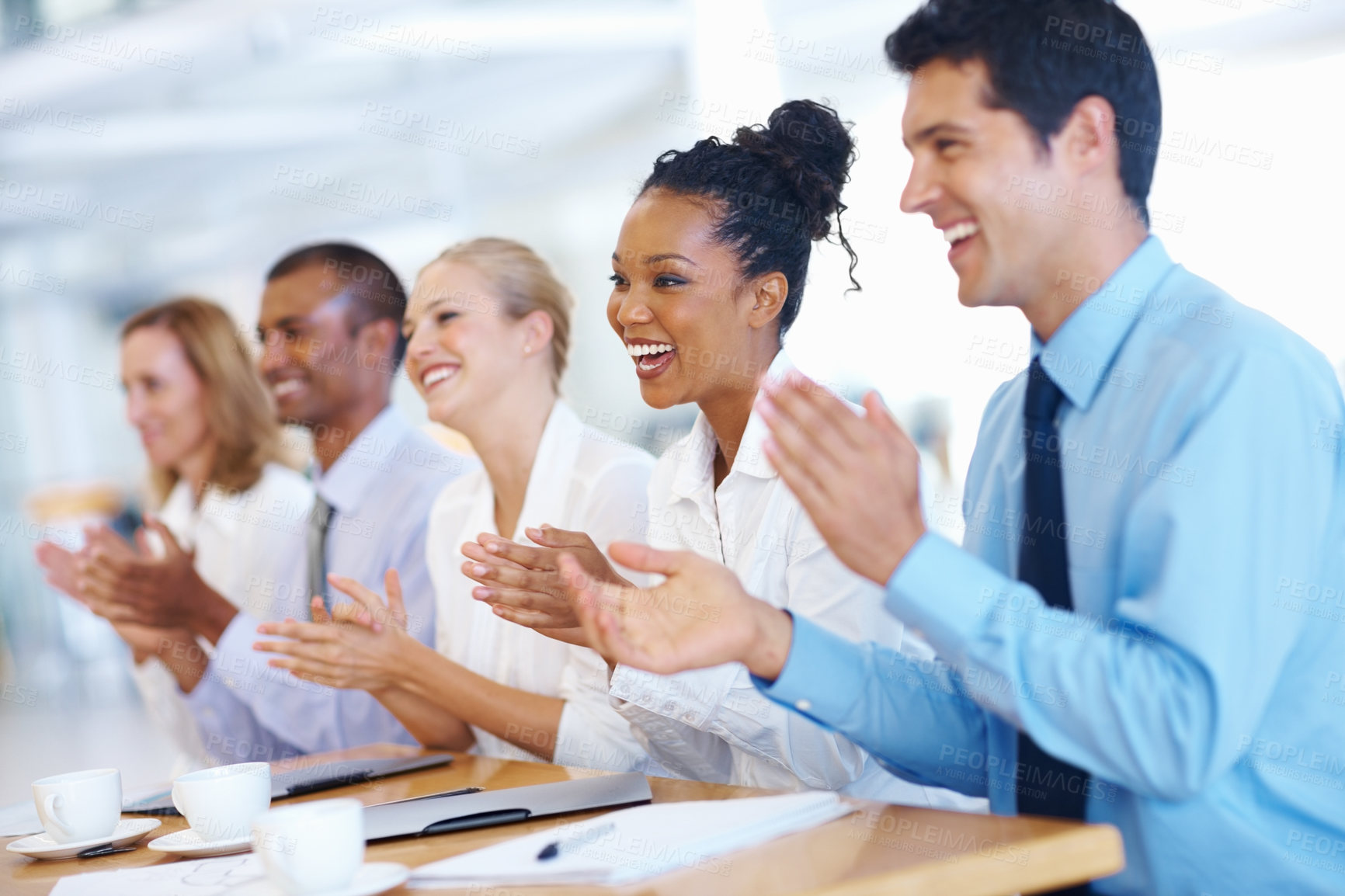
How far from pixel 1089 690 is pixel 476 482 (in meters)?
1.89

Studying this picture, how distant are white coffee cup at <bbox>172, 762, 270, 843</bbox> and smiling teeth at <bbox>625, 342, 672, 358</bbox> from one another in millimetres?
1072

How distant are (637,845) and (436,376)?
1.79m

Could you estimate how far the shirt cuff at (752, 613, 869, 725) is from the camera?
1.36m

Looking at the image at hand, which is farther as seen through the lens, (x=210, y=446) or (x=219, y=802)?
(x=210, y=446)

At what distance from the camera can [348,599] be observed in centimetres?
277

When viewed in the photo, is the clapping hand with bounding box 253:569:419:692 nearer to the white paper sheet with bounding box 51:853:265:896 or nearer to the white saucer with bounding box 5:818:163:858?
the white saucer with bounding box 5:818:163:858

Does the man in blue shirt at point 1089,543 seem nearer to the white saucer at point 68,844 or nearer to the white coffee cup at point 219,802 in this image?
the white coffee cup at point 219,802

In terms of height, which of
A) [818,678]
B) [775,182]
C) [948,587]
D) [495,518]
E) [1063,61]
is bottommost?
Answer: [818,678]

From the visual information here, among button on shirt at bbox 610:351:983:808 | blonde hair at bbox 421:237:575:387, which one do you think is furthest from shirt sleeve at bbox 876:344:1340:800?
blonde hair at bbox 421:237:575:387

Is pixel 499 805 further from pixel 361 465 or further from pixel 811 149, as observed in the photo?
pixel 361 465

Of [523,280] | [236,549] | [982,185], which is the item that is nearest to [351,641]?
[523,280]

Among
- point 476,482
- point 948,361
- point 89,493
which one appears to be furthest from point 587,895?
point 89,493

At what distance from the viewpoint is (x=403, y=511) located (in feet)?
10.0

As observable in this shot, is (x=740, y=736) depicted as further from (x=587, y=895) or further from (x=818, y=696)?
(x=587, y=895)
